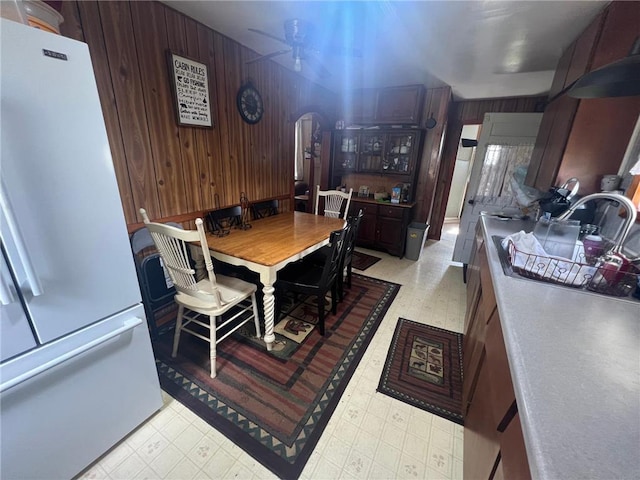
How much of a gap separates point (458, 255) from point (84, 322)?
4.08 m

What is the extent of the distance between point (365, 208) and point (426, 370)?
2.65m

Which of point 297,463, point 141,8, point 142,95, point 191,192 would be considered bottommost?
point 297,463

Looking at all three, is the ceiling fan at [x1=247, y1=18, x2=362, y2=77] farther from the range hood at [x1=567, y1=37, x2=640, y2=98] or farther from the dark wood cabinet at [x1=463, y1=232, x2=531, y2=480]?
the dark wood cabinet at [x1=463, y1=232, x2=531, y2=480]

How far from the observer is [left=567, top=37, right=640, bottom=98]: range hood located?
94 centimetres

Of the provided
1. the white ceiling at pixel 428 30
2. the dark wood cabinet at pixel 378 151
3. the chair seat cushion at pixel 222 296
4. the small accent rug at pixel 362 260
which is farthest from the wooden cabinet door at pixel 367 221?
the chair seat cushion at pixel 222 296

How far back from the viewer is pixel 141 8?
1795 mm

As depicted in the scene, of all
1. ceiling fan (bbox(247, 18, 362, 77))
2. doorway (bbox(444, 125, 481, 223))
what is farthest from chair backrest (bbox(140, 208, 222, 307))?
doorway (bbox(444, 125, 481, 223))

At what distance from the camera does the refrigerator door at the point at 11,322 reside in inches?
33.0

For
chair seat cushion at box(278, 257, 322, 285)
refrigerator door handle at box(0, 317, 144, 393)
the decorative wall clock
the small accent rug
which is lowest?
the small accent rug

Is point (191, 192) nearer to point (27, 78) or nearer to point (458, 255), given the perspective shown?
point (27, 78)

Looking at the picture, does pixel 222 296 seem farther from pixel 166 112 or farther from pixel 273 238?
pixel 166 112

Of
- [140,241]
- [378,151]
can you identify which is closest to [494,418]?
[140,241]

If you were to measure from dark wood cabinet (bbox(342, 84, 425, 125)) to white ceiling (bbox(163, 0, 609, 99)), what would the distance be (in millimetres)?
533

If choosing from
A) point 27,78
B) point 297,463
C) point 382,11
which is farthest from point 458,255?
point 27,78
